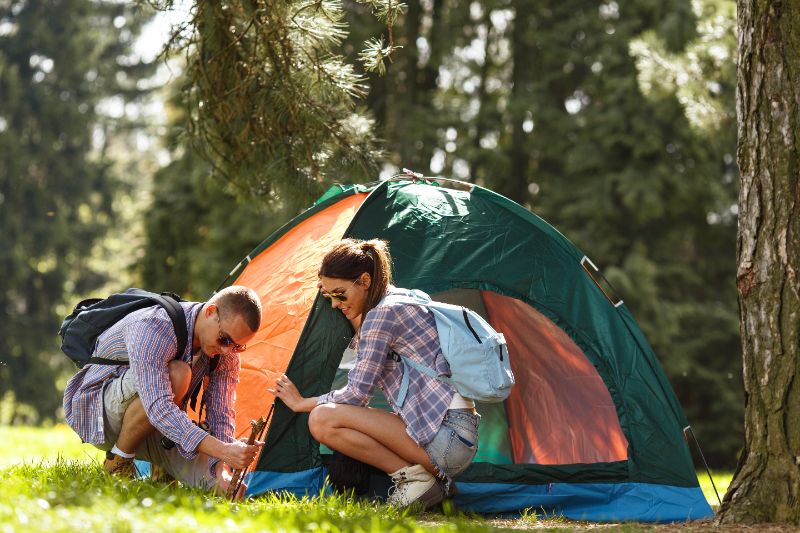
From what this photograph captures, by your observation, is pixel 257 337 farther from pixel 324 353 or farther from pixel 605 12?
pixel 605 12

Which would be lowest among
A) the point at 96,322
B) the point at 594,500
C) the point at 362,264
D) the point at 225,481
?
the point at 594,500

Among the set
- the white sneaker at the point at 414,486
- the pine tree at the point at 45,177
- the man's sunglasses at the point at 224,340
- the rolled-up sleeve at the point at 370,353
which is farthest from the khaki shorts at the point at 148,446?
the pine tree at the point at 45,177

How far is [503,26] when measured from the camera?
12.4 metres

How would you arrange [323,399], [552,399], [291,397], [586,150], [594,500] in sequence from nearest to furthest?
[323,399]
[291,397]
[594,500]
[552,399]
[586,150]

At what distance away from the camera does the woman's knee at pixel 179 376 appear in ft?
12.3

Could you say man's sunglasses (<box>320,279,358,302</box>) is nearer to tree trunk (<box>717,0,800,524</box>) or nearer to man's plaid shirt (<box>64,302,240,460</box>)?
man's plaid shirt (<box>64,302,240,460</box>)

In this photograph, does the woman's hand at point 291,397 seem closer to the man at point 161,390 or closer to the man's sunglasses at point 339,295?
the man at point 161,390

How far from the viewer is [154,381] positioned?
3.57 metres

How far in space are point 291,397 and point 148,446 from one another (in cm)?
67

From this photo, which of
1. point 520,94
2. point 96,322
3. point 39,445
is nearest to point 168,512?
point 96,322

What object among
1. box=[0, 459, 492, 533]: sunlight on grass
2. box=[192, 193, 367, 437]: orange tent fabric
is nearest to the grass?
box=[0, 459, 492, 533]: sunlight on grass

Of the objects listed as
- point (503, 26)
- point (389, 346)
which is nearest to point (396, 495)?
point (389, 346)

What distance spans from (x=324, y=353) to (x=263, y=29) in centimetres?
169

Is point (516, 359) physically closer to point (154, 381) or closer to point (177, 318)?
point (177, 318)
